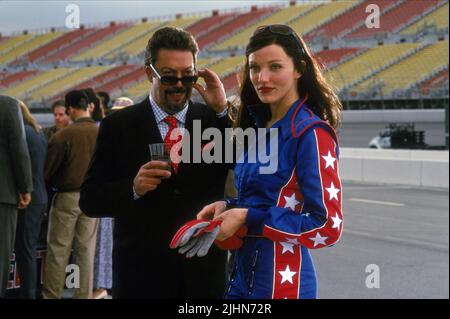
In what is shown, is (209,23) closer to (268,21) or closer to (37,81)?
(268,21)

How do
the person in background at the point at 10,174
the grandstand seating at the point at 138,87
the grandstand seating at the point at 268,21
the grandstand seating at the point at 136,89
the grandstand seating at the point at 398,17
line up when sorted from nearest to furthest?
the person in background at the point at 10,174, the grandstand seating at the point at 136,89, the grandstand seating at the point at 398,17, the grandstand seating at the point at 138,87, the grandstand seating at the point at 268,21

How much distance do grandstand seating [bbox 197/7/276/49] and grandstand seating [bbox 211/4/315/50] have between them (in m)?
0.85

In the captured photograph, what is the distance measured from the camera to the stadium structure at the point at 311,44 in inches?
1257

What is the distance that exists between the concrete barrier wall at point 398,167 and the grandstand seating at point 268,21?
2275 centimetres

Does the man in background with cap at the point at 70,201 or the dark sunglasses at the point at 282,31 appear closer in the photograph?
the dark sunglasses at the point at 282,31

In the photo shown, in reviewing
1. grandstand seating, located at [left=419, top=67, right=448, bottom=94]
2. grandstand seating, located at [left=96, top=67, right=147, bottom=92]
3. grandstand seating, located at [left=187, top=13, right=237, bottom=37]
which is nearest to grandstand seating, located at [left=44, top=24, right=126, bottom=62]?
grandstand seating, located at [left=96, top=67, right=147, bottom=92]

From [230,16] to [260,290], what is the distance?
157ft

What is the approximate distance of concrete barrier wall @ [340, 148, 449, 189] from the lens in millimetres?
16672

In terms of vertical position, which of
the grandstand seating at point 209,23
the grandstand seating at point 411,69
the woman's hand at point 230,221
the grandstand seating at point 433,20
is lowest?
the woman's hand at point 230,221

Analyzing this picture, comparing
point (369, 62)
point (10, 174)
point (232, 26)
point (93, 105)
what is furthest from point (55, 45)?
point (10, 174)

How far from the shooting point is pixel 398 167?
1767 cm

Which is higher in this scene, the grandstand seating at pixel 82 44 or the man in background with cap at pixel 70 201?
the grandstand seating at pixel 82 44

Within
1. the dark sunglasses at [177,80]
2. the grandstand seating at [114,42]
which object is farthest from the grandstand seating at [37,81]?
the dark sunglasses at [177,80]

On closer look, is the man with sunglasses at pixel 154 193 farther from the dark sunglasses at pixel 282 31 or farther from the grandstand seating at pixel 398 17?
the grandstand seating at pixel 398 17
